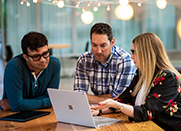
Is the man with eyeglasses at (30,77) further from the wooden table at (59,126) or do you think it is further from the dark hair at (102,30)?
the dark hair at (102,30)

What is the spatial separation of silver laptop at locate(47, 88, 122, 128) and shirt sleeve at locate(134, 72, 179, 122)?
18cm

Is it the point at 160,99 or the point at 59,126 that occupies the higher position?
the point at 160,99

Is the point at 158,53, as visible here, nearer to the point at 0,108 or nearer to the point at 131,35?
the point at 0,108

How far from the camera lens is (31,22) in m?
9.62

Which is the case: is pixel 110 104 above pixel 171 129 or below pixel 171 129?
above

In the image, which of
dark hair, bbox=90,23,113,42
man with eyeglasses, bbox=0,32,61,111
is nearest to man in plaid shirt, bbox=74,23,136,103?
dark hair, bbox=90,23,113,42

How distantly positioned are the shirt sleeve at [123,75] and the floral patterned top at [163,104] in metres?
0.67

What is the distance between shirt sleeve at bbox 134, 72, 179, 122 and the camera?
5.65 feet

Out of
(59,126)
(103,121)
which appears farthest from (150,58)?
(59,126)

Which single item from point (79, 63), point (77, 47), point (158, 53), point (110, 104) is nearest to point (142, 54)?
point (158, 53)

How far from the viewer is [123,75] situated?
2.55 m

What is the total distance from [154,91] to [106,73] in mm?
873

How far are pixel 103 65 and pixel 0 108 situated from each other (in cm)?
112

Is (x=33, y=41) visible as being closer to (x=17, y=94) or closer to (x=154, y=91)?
(x=17, y=94)
